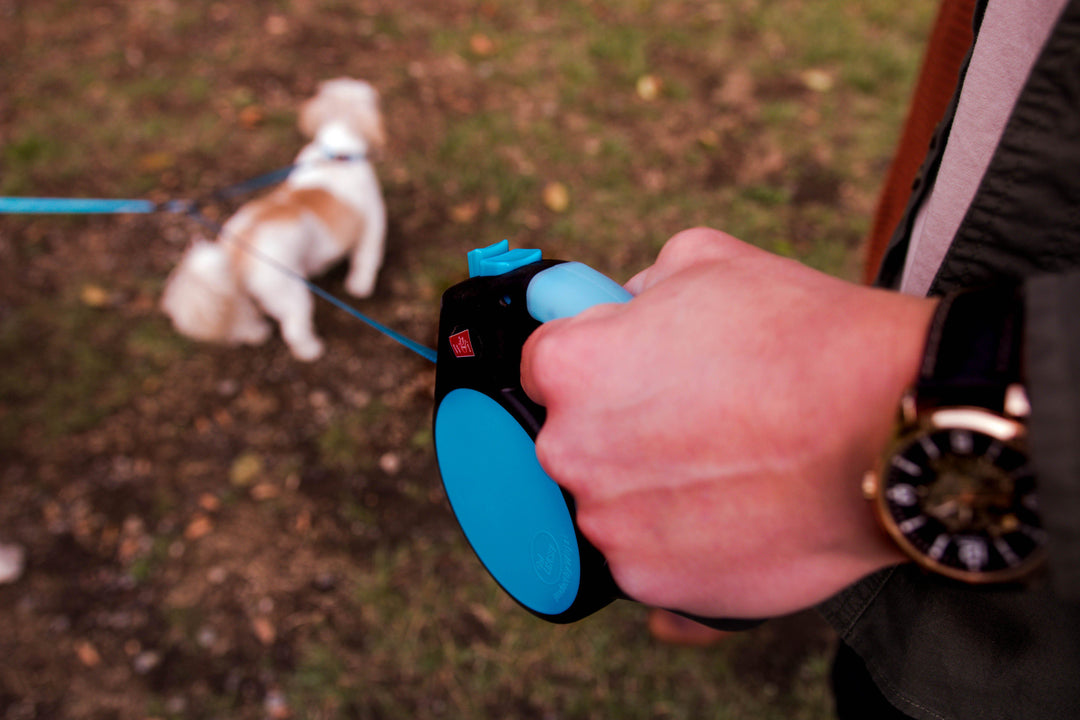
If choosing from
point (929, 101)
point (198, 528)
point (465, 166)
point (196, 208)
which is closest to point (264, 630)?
point (198, 528)

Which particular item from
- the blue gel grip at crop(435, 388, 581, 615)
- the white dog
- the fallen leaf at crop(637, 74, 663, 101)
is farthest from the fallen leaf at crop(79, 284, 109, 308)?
the fallen leaf at crop(637, 74, 663, 101)

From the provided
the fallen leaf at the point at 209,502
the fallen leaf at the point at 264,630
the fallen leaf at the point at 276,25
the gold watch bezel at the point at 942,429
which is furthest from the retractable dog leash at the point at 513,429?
the fallen leaf at the point at 276,25

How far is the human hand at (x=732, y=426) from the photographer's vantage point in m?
0.55

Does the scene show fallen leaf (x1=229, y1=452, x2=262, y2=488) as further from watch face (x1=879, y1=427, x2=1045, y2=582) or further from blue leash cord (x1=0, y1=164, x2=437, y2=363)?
watch face (x1=879, y1=427, x2=1045, y2=582)

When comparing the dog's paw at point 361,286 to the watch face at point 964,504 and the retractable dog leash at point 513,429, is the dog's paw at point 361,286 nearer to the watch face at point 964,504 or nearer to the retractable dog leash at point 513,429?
the retractable dog leash at point 513,429

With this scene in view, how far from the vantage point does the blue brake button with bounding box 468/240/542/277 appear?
90cm

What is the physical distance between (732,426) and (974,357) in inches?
8.0

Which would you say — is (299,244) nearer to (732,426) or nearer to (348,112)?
(348,112)

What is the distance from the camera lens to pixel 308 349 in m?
2.64

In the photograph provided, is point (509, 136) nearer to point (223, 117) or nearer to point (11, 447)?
point (223, 117)

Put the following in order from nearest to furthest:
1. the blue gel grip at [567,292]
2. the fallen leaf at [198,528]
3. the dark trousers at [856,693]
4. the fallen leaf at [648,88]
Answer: the blue gel grip at [567,292] < the dark trousers at [856,693] < the fallen leaf at [198,528] < the fallen leaf at [648,88]

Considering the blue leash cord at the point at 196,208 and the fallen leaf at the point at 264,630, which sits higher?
the blue leash cord at the point at 196,208

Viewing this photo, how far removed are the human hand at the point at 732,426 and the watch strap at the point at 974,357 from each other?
0.7 inches

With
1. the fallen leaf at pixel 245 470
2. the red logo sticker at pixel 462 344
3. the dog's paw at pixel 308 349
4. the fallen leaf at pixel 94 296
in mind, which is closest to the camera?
the red logo sticker at pixel 462 344
